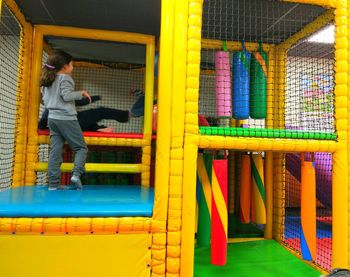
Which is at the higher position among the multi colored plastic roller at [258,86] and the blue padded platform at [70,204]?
the multi colored plastic roller at [258,86]

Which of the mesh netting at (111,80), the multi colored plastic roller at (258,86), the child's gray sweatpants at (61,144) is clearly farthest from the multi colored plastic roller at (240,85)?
the mesh netting at (111,80)

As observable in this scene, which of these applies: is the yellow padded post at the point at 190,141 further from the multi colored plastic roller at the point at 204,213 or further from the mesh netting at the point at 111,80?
the mesh netting at the point at 111,80

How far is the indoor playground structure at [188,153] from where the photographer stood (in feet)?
4.58

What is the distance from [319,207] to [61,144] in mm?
3343

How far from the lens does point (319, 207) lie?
395cm

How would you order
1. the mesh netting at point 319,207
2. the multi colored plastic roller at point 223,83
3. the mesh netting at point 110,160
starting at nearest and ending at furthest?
the multi colored plastic roller at point 223,83 → the mesh netting at point 319,207 → the mesh netting at point 110,160

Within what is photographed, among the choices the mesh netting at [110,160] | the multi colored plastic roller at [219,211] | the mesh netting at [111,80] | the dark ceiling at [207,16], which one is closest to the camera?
the multi colored plastic roller at [219,211]

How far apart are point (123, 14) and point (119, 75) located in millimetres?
1130

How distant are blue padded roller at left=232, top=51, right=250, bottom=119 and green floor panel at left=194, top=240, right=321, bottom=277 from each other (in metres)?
0.93

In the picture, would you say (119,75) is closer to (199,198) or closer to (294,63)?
(294,63)

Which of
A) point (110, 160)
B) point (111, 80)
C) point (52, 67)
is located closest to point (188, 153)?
point (52, 67)

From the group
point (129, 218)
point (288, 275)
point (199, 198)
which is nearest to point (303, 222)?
point (288, 275)

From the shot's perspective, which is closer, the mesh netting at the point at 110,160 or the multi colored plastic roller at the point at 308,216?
the multi colored plastic roller at the point at 308,216

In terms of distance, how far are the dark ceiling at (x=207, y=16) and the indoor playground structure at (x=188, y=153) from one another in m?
0.01
